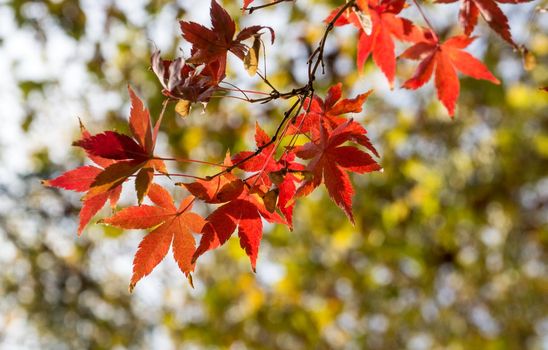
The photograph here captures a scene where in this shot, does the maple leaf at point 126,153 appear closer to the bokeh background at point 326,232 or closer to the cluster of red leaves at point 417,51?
the cluster of red leaves at point 417,51

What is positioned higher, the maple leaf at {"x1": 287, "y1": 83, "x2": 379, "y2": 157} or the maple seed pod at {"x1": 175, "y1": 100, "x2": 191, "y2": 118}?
the maple seed pod at {"x1": 175, "y1": 100, "x2": 191, "y2": 118}

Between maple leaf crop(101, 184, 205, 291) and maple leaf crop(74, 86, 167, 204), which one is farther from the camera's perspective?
maple leaf crop(101, 184, 205, 291)

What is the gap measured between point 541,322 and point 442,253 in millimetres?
1498

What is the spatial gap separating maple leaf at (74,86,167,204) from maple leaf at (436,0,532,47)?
0.56 metres

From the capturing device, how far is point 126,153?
2.86 ft

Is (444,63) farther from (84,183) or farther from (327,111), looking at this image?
(84,183)

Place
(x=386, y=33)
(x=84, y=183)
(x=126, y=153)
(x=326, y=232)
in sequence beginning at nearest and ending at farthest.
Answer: (x=126, y=153) → (x=84, y=183) → (x=386, y=33) → (x=326, y=232)

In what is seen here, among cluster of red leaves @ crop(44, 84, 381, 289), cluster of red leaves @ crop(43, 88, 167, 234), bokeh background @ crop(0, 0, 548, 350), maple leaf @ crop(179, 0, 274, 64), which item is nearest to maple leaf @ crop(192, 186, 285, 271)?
cluster of red leaves @ crop(44, 84, 381, 289)

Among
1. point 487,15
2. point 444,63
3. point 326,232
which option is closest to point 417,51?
point 444,63

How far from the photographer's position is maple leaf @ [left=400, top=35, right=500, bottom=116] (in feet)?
4.09

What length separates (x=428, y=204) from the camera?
395cm

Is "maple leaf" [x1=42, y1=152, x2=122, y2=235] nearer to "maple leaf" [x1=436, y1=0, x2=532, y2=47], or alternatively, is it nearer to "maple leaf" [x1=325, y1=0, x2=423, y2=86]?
"maple leaf" [x1=325, y1=0, x2=423, y2=86]

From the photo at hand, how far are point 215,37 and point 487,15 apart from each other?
1.46 ft

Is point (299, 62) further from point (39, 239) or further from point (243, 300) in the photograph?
point (39, 239)
